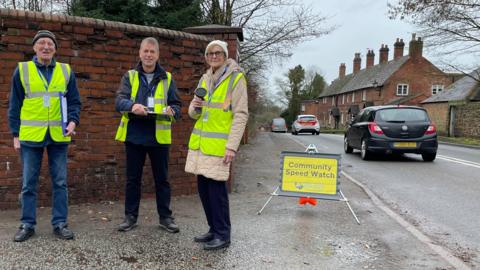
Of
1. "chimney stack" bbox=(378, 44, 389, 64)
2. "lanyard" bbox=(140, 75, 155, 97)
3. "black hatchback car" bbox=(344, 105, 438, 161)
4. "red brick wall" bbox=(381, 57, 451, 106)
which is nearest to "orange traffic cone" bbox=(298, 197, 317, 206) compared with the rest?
"lanyard" bbox=(140, 75, 155, 97)

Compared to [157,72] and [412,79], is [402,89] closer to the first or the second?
[412,79]

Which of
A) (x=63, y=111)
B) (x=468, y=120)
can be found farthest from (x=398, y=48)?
(x=63, y=111)

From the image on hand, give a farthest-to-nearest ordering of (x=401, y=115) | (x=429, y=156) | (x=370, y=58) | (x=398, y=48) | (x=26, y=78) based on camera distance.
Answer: (x=370, y=58), (x=398, y=48), (x=429, y=156), (x=401, y=115), (x=26, y=78)

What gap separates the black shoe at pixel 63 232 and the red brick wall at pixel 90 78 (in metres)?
1.22

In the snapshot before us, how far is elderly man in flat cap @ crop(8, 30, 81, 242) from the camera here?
3.83 m

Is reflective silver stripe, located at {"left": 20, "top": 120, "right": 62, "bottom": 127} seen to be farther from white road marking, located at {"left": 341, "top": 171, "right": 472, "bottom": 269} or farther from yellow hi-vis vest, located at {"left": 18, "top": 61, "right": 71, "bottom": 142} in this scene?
white road marking, located at {"left": 341, "top": 171, "right": 472, "bottom": 269}

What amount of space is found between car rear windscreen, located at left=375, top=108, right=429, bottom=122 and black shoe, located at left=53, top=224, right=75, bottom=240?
9289 mm

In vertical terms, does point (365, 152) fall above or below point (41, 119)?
below

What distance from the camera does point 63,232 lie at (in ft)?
12.9

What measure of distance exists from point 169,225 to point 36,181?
140 centimetres

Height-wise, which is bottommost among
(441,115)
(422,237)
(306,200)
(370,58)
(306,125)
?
(422,237)

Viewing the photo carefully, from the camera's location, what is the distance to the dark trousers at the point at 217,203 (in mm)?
3850

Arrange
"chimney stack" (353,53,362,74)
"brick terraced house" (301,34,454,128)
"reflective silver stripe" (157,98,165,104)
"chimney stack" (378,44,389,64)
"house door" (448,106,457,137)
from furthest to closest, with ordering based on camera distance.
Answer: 1. "chimney stack" (353,53,362,74)
2. "chimney stack" (378,44,389,64)
3. "brick terraced house" (301,34,454,128)
4. "house door" (448,106,457,137)
5. "reflective silver stripe" (157,98,165,104)

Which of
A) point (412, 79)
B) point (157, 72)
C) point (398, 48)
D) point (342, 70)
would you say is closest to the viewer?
point (157, 72)
